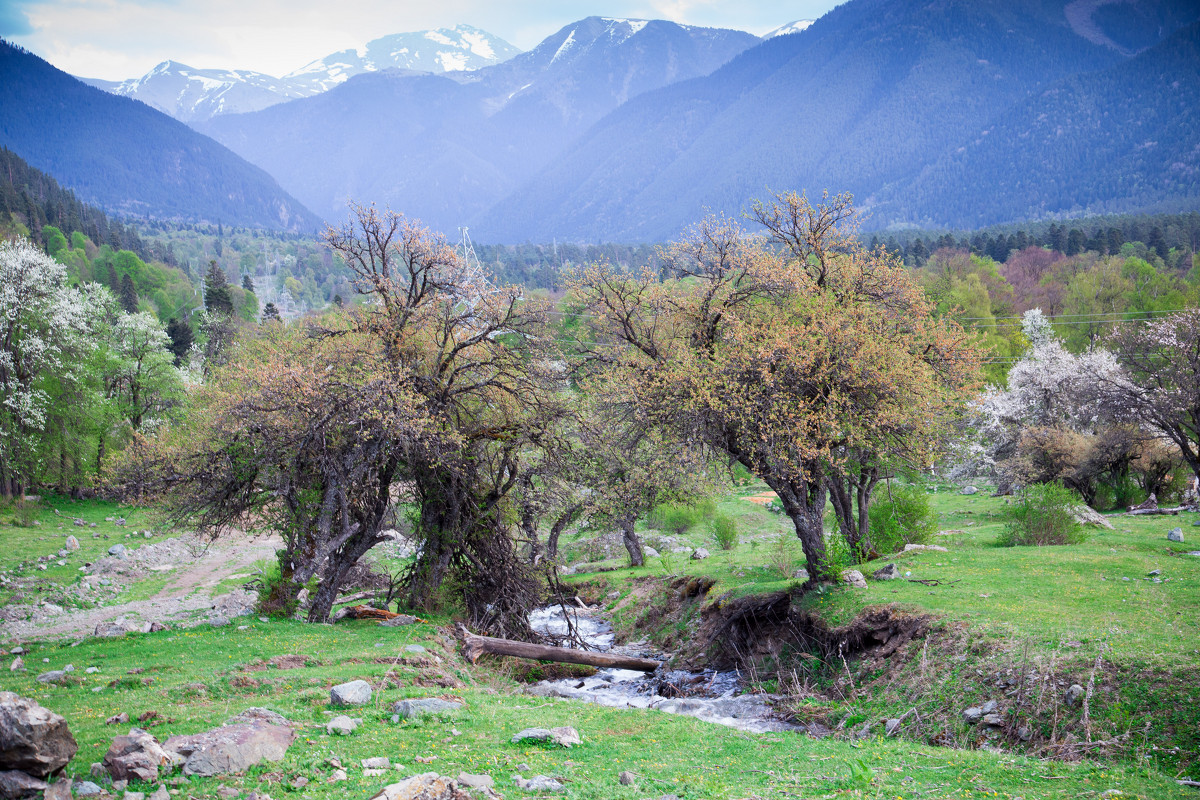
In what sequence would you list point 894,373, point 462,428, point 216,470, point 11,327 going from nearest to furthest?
point 894,373 < point 216,470 < point 462,428 < point 11,327

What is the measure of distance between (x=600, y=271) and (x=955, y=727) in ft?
55.6

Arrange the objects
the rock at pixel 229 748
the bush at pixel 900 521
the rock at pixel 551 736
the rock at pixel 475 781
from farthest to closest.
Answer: the bush at pixel 900 521
the rock at pixel 551 736
the rock at pixel 229 748
the rock at pixel 475 781

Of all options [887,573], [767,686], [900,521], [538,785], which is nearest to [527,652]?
[767,686]

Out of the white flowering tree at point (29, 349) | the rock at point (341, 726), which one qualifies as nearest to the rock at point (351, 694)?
the rock at point (341, 726)

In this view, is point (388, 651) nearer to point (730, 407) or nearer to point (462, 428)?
point (462, 428)

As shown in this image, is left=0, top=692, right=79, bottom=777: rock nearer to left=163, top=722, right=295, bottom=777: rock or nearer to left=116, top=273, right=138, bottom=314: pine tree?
left=163, top=722, right=295, bottom=777: rock

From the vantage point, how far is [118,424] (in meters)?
52.2

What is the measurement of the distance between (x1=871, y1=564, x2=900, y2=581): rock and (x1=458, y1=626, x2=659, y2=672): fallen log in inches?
323

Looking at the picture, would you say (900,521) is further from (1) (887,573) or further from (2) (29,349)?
(2) (29,349)

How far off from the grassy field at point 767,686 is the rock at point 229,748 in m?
0.24

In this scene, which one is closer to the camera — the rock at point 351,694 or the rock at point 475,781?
the rock at point 475,781

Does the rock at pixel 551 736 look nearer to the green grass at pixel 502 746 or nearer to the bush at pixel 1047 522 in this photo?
the green grass at pixel 502 746

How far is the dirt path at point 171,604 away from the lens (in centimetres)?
2494

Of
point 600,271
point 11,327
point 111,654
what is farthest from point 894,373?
point 11,327
